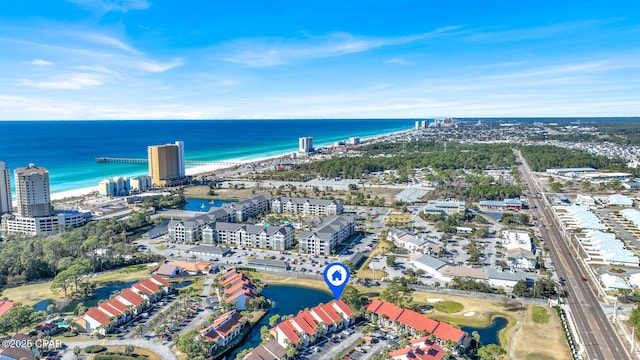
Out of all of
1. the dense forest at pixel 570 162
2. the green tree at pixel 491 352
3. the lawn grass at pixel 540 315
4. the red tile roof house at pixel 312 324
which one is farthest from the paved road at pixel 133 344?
the dense forest at pixel 570 162

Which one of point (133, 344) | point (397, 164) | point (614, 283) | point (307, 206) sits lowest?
point (133, 344)

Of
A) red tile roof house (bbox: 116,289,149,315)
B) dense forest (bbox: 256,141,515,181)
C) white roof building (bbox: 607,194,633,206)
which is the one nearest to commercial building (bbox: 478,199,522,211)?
white roof building (bbox: 607,194,633,206)

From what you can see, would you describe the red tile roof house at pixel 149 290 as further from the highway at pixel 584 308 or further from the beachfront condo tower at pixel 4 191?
the beachfront condo tower at pixel 4 191

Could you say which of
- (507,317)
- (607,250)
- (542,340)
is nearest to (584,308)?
(507,317)

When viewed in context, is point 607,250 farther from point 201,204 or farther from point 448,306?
point 201,204

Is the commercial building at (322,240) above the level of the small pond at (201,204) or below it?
above
